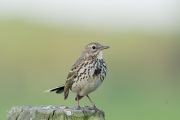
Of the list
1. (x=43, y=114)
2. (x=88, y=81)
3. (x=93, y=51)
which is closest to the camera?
(x=43, y=114)

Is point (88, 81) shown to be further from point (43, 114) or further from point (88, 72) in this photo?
point (43, 114)

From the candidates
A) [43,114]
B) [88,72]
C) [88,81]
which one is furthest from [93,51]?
[43,114]

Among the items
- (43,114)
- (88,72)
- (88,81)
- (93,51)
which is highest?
(93,51)

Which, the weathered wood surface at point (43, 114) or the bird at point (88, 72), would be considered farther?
the bird at point (88, 72)

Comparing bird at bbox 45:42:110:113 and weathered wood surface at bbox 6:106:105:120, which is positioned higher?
bird at bbox 45:42:110:113

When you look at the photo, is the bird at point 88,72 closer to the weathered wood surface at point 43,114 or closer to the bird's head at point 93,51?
the bird's head at point 93,51

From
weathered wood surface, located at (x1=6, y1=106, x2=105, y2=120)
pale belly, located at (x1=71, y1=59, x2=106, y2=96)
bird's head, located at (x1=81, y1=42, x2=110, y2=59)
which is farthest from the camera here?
bird's head, located at (x1=81, y1=42, x2=110, y2=59)

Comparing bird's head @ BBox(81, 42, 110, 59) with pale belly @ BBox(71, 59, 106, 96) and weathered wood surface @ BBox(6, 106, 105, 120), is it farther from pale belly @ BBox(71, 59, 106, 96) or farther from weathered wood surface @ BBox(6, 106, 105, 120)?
weathered wood surface @ BBox(6, 106, 105, 120)

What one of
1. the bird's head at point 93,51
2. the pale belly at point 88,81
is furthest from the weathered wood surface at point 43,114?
the bird's head at point 93,51

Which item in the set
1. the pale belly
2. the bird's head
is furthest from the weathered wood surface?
the bird's head

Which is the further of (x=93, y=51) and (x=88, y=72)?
(x=93, y=51)

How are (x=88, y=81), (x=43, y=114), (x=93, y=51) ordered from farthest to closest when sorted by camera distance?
(x=93, y=51) < (x=88, y=81) < (x=43, y=114)

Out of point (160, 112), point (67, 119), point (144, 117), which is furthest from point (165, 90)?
point (67, 119)

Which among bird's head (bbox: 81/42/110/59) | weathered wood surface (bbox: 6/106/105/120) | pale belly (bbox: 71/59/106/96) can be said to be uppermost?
bird's head (bbox: 81/42/110/59)
